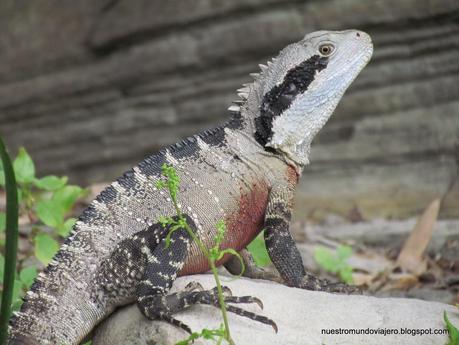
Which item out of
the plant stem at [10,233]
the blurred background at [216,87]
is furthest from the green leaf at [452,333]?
the blurred background at [216,87]

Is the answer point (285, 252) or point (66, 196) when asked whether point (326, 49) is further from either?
point (66, 196)

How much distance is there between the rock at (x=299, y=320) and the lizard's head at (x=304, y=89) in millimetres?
1021

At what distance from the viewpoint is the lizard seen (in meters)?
4.04

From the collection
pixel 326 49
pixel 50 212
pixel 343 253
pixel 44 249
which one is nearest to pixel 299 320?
pixel 326 49

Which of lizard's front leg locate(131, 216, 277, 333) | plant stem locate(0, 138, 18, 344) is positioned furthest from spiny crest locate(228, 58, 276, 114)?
plant stem locate(0, 138, 18, 344)

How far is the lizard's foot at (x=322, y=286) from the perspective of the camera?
4.49 metres

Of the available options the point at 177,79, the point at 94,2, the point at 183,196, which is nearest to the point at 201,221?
the point at 183,196

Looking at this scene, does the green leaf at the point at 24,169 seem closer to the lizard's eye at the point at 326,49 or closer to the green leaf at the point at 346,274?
the lizard's eye at the point at 326,49

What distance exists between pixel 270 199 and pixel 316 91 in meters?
0.74

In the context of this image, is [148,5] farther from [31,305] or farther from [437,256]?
[31,305]

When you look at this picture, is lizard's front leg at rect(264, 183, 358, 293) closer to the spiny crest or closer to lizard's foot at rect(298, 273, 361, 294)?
lizard's foot at rect(298, 273, 361, 294)

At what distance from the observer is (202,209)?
14.5ft

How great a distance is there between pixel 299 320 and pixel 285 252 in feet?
2.03

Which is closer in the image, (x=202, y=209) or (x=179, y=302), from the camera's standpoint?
(x=179, y=302)
